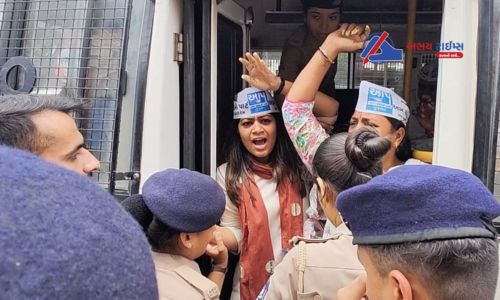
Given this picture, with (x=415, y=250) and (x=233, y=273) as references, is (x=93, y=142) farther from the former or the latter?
(x=415, y=250)

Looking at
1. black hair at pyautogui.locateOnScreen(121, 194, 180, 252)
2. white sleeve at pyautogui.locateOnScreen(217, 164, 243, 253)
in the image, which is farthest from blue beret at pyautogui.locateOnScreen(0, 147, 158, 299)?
white sleeve at pyautogui.locateOnScreen(217, 164, 243, 253)

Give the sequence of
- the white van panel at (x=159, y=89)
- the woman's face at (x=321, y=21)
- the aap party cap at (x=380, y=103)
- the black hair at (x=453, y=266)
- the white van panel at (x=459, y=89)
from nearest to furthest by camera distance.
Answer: the black hair at (x=453, y=266) → the white van panel at (x=459, y=89) → the white van panel at (x=159, y=89) → the aap party cap at (x=380, y=103) → the woman's face at (x=321, y=21)

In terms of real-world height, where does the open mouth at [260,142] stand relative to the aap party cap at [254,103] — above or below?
below

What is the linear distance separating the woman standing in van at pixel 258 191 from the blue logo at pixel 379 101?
1.41 feet

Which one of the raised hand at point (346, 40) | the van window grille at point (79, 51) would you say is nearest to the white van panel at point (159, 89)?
the van window grille at point (79, 51)

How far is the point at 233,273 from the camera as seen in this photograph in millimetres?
2230

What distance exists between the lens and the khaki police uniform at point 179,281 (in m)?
1.34

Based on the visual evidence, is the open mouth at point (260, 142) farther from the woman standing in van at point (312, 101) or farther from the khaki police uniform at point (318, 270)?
the khaki police uniform at point (318, 270)

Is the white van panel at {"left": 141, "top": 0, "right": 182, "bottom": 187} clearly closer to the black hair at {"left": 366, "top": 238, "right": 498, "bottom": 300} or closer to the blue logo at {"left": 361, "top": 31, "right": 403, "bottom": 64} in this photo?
the blue logo at {"left": 361, "top": 31, "right": 403, "bottom": 64}

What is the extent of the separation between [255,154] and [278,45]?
152cm

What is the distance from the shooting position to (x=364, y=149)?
4.73ft

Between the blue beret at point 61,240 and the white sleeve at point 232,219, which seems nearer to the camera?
the blue beret at point 61,240

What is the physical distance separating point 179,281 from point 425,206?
2.65 ft

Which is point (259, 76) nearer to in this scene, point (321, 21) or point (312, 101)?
point (312, 101)
